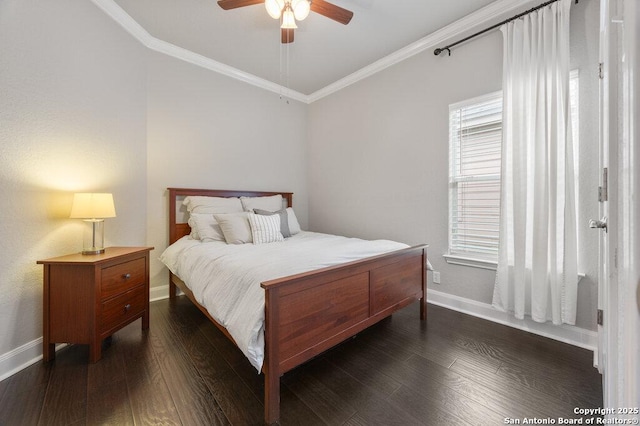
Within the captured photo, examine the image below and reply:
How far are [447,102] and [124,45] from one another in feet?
10.6

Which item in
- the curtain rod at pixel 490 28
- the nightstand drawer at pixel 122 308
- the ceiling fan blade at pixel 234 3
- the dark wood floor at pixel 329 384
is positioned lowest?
the dark wood floor at pixel 329 384

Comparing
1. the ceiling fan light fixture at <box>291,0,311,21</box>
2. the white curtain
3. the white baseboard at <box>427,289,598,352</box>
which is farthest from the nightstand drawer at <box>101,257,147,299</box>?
the white curtain

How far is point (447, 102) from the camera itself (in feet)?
8.61

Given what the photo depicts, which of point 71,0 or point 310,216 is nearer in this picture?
point 71,0

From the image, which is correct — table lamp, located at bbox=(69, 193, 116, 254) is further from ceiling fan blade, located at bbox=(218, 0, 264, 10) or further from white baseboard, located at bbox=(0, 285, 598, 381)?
ceiling fan blade, located at bbox=(218, 0, 264, 10)

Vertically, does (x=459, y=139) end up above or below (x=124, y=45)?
below

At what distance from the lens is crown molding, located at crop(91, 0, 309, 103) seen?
2323 millimetres

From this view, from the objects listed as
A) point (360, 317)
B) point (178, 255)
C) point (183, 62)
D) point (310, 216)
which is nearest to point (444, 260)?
point (360, 317)

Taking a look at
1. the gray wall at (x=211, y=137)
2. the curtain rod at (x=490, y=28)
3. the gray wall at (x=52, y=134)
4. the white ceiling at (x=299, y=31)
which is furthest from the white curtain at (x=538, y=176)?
the gray wall at (x=52, y=134)

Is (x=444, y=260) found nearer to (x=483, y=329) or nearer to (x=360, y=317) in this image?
(x=483, y=329)

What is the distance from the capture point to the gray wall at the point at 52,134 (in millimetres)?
1648

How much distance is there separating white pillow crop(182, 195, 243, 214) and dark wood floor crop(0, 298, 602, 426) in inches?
51.0

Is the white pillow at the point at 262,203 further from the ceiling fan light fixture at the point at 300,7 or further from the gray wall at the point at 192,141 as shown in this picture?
the ceiling fan light fixture at the point at 300,7

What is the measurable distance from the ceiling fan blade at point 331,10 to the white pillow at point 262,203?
207 centimetres
